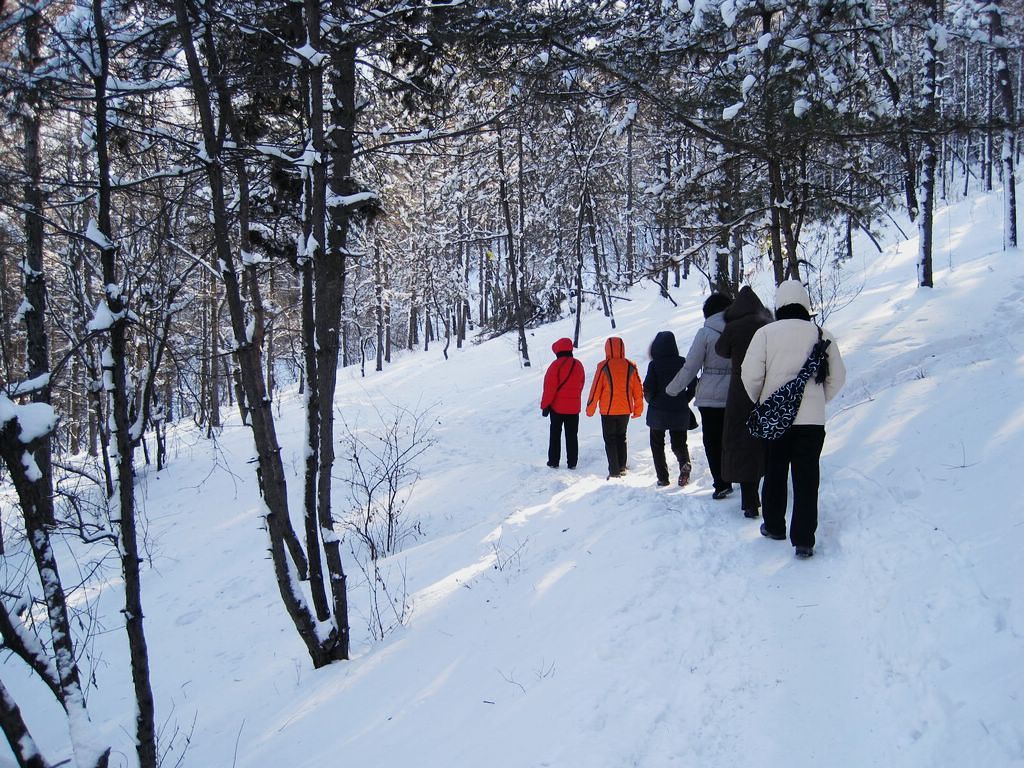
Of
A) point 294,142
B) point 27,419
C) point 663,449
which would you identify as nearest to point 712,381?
point 663,449

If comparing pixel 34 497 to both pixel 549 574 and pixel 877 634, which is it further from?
pixel 877 634

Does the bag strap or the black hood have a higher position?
the black hood

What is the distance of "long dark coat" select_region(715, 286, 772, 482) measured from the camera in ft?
16.6

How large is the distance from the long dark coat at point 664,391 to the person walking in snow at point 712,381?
0.56 m

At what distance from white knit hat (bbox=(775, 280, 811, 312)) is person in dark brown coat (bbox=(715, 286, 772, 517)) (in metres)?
0.67

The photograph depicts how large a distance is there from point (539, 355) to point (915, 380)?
13.5 meters

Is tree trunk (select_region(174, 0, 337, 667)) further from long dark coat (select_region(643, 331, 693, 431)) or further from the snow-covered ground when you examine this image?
long dark coat (select_region(643, 331, 693, 431))

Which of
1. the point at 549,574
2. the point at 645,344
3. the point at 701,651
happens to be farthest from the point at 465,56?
the point at 645,344

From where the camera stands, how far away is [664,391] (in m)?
6.65

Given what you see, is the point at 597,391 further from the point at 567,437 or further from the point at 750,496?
the point at 750,496

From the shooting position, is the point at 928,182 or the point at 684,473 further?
the point at 928,182

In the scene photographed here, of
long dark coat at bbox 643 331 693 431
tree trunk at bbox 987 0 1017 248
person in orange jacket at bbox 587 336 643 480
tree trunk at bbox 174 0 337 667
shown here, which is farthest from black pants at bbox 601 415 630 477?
tree trunk at bbox 987 0 1017 248

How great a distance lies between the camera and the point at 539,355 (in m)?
19.9

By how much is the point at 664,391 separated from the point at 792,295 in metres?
2.30
